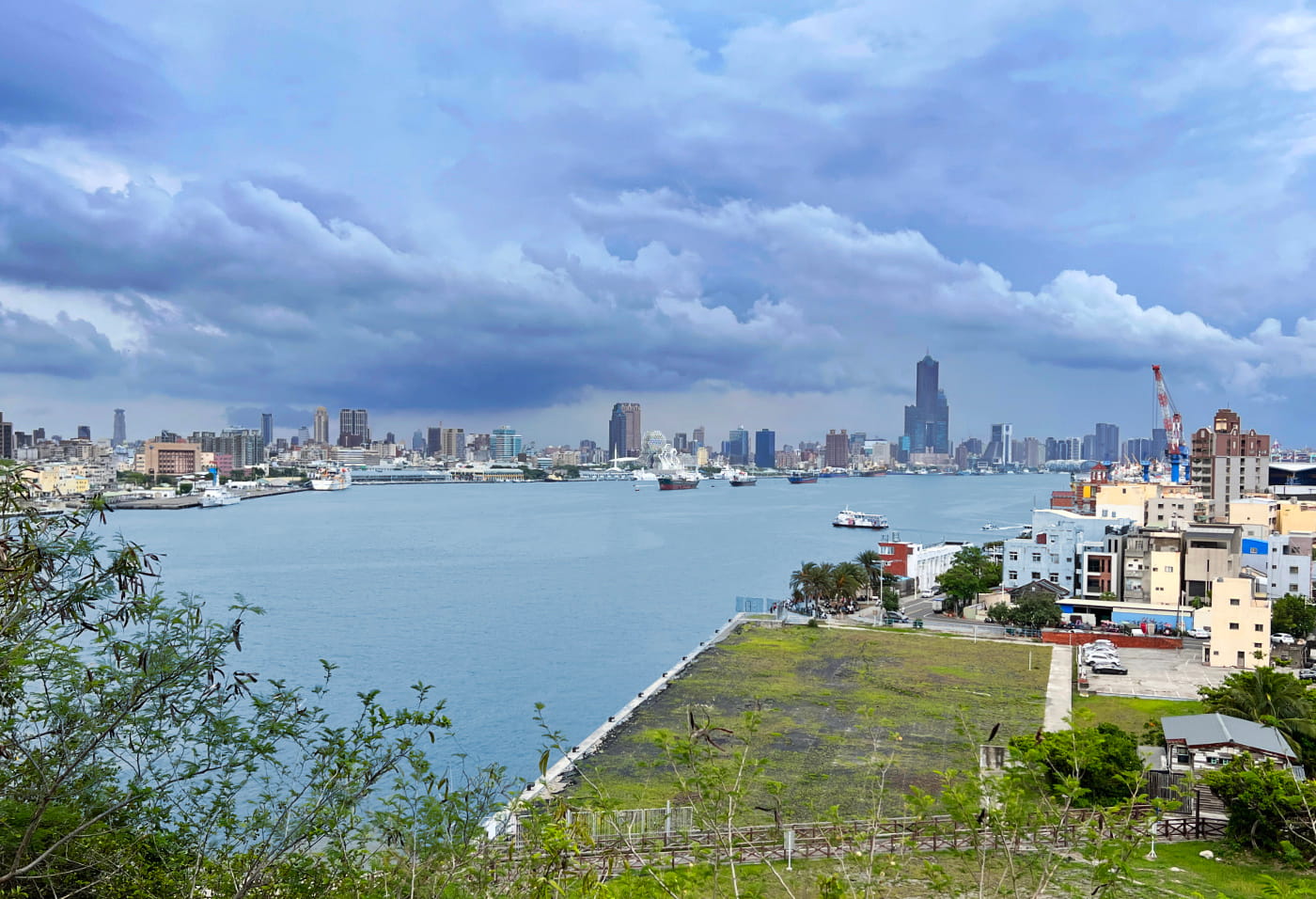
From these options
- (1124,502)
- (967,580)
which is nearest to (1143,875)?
(967,580)

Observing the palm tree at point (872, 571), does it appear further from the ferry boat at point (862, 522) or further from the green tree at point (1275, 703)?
the ferry boat at point (862, 522)

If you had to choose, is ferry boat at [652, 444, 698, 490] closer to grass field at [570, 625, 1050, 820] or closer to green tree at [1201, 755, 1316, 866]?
grass field at [570, 625, 1050, 820]

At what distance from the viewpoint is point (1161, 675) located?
13.4 m

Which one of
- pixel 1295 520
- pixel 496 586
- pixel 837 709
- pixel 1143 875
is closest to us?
pixel 1143 875

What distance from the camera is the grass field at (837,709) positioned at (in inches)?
324

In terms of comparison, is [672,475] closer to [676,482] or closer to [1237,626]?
[676,482]

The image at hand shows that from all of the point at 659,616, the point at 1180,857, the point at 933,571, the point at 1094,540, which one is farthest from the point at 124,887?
the point at 933,571

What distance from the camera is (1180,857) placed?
21.1ft

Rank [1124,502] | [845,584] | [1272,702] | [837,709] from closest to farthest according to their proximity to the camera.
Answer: [1272,702], [837,709], [845,584], [1124,502]

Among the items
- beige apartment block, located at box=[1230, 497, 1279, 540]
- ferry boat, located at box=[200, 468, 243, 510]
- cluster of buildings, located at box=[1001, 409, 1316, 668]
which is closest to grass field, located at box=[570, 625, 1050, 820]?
cluster of buildings, located at box=[1001, 409, 1316, 668]

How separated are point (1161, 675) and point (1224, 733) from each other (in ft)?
19.7

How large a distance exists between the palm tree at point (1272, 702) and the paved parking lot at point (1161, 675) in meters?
2.94

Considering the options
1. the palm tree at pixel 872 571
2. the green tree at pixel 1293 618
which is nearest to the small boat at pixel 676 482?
the palm tree at pixel 872 571

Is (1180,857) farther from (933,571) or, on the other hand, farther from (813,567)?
(933,571)
